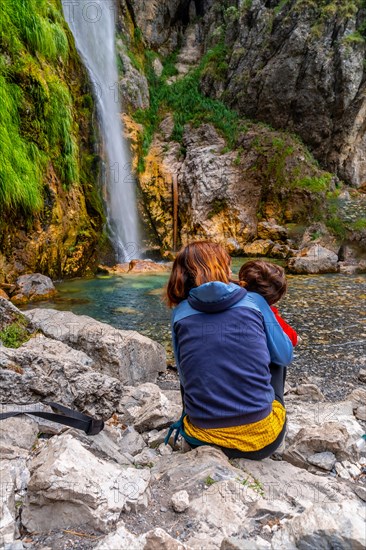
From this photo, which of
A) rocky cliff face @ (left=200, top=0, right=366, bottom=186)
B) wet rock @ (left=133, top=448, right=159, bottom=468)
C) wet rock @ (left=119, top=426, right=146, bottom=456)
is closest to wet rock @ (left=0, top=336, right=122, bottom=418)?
wet rock @ (left=119, top=426, right=146, bottom=456)

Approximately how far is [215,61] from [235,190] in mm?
8824

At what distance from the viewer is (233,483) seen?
1537 millimetres

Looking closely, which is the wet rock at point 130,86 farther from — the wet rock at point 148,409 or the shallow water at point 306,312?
the wet rock at point 148,409

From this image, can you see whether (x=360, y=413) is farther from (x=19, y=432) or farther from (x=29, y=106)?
(x=29, y=106)

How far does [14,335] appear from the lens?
3570mm

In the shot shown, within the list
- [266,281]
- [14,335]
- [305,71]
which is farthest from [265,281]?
[305,71]

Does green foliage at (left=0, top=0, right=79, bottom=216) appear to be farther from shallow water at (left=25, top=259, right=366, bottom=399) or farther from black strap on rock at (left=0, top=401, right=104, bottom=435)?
black strap on rock at (left=0, top=401, right=104, bottom=435)

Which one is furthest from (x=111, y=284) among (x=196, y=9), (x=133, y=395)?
(x=196, y=9)

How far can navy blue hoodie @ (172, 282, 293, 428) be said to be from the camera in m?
1.73

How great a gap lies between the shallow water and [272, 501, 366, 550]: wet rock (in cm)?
192

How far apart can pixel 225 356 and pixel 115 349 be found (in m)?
2.37

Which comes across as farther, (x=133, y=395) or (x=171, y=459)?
(x=133, y=395)

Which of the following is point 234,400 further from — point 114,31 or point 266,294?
point 114,31

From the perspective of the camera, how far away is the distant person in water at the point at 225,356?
174 centimetres
